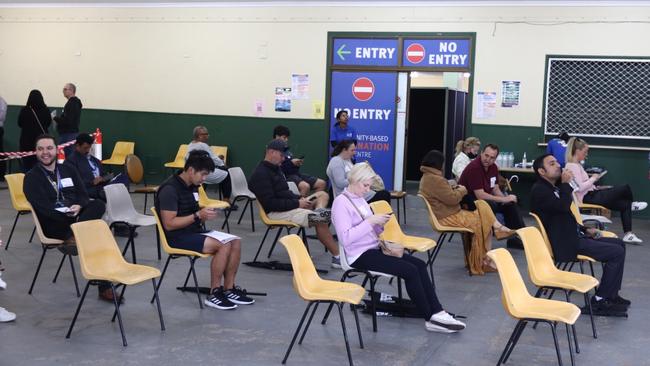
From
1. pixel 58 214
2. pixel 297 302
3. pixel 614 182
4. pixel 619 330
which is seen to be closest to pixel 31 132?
pixel 58 214

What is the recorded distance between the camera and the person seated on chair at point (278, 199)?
21.3ft

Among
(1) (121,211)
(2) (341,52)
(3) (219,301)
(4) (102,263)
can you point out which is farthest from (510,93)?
(4) (102,263)

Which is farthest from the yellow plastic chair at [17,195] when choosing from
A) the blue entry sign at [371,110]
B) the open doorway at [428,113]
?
the open doorway at [428,113]

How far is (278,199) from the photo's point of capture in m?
6.54

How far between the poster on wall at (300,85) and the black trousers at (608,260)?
6.50 m

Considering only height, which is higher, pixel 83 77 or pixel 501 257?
pixel 83 77

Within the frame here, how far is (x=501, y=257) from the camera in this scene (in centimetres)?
425

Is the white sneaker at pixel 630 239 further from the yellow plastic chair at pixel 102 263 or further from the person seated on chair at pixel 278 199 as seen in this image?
the yellow plastic chair at pixel 102 263

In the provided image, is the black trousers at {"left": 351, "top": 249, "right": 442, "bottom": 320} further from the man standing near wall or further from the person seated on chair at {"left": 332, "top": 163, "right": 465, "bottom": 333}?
the man standing near wall

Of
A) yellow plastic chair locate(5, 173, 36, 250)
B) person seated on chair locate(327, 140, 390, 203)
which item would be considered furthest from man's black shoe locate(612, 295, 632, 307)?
yellow plastic chair locate(5, 173, 36, 250)

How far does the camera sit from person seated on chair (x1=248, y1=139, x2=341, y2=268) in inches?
255

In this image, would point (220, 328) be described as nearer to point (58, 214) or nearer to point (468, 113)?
point (58, 214)

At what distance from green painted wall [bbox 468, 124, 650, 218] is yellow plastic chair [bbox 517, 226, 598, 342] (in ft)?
18.8

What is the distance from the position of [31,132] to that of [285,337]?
758 cm
